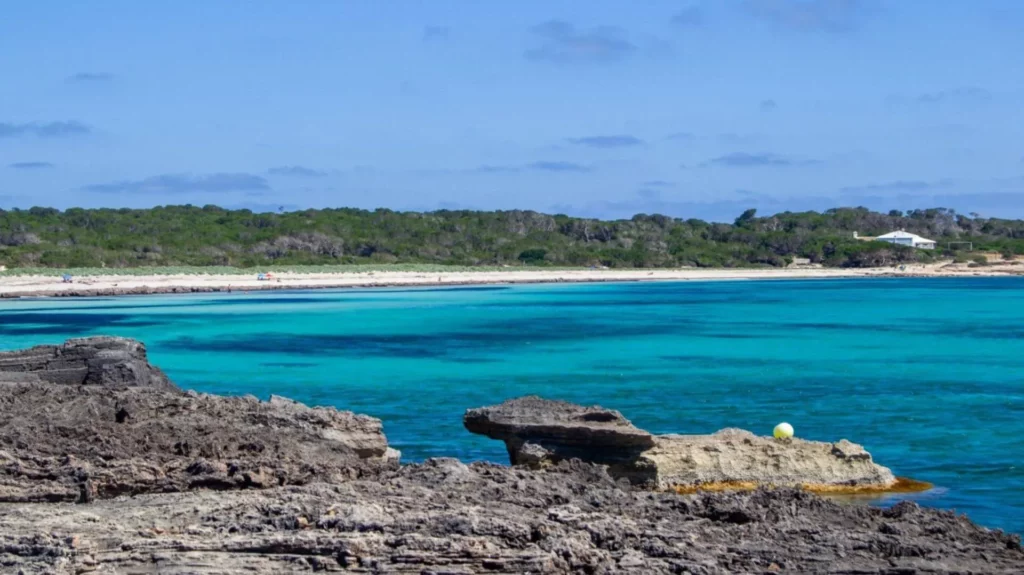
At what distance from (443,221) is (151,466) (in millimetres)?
121445

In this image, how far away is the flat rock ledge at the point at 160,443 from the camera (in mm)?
8984

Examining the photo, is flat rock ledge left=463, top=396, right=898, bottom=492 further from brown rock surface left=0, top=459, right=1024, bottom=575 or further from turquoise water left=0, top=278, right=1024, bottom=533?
brown rock surface left=0, top=459, right=1024, bottom=575

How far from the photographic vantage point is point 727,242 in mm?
130250

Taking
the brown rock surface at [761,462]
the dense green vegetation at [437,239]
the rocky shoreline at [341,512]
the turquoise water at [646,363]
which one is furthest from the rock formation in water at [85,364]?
the dense green vegetation at [437,239]

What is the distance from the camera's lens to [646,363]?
97.8ft

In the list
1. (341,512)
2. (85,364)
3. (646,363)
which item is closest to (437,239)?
(646,363)

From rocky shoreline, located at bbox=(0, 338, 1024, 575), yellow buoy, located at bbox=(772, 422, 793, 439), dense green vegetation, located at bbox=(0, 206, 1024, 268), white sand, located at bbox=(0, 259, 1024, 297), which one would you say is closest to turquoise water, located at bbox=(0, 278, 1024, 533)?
yellow buoy, located at bbox=(772, 422, 793, 439)

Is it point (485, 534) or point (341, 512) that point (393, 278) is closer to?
point (341, 512)

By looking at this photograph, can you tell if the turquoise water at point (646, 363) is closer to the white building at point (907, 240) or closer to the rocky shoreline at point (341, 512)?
the rocky shoreline at point (341, 512)

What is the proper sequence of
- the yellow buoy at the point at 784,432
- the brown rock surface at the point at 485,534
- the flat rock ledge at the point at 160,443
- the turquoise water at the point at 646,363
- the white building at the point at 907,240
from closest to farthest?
1. the brown rock surface at the point at 485,534
2. the flat rock ledge at the point at 160,443
3. the yellow buoy at the point at 784,432
4. the turquoise water at the point at 646,363
5. the white building at the point at 907,240

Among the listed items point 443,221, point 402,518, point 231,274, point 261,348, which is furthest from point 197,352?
point 443,221

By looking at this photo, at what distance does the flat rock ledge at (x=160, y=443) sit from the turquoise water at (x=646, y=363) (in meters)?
4.13

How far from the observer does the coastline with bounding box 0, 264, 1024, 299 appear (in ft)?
227

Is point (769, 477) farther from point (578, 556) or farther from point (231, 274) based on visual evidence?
point (231, 274)
